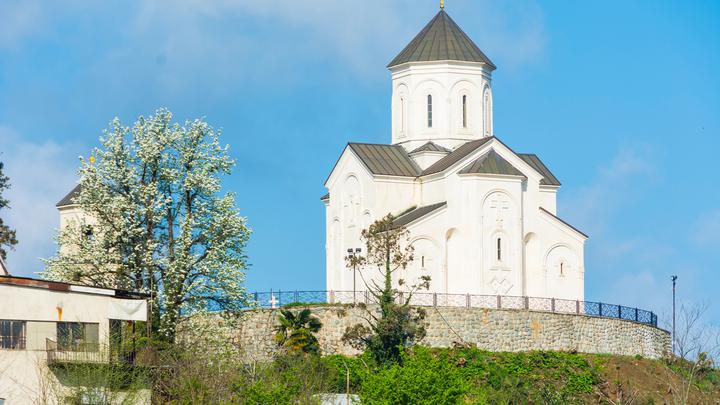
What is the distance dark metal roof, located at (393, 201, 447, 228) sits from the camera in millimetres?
63000

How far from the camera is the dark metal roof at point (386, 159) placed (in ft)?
216

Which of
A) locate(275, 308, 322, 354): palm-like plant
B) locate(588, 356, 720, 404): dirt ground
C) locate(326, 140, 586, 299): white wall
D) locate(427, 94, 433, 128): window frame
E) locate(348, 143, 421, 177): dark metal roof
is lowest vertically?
locate(588, 356, 720, 404): dirt ground

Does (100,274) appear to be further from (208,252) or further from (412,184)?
(412,184)

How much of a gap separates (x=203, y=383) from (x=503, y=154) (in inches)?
881

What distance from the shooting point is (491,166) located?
209 feet

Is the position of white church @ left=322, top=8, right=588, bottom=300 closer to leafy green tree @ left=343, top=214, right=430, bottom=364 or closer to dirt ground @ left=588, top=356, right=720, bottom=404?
leafy green tree @ left=343, top=214, right=430, bottom=364

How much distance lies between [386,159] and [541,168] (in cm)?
644

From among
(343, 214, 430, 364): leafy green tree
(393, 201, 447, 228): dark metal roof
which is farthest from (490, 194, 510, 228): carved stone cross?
(343, 214, 430, 364): leafy green tree

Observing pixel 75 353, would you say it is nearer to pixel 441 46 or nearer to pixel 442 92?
pixel 442 92

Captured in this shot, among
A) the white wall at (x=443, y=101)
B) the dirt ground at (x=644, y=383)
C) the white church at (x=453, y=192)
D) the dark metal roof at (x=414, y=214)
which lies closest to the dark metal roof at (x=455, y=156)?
the white church at (x=453, y=192)

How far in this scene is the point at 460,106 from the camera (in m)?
67.9

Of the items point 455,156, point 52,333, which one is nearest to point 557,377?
point 455,156

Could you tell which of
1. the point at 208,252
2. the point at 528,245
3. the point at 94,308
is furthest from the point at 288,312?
the point at 94,308

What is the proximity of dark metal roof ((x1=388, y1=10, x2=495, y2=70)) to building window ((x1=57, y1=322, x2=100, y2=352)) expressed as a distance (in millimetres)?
27059
